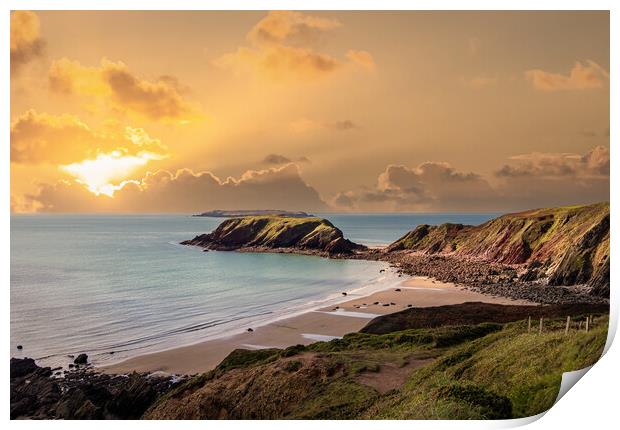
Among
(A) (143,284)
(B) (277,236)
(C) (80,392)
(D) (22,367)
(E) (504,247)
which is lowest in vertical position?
(C) (80,392)

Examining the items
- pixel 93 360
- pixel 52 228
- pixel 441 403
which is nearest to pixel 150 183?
pixel 52 228

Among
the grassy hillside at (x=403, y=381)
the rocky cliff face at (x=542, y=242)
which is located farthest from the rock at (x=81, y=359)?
the rocky cliff face at (x=542, y=242)

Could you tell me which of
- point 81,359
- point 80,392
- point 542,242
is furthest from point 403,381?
point 81,359

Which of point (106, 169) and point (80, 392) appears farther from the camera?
point (106, 169)

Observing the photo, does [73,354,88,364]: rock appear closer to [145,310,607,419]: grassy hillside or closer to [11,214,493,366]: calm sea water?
[11,214,493,366]: calm sea water

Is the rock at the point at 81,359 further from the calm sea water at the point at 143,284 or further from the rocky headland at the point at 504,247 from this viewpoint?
the rocky headland at the point at 504,247

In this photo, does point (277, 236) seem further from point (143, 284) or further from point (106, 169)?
point (106, 169)

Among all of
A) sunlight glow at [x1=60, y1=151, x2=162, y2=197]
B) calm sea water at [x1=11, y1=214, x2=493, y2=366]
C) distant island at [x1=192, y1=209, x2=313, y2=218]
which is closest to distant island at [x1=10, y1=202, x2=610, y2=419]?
distant island at [x1=192, y1=209, x2=313, y2=218]

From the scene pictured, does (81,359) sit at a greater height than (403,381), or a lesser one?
lesser
